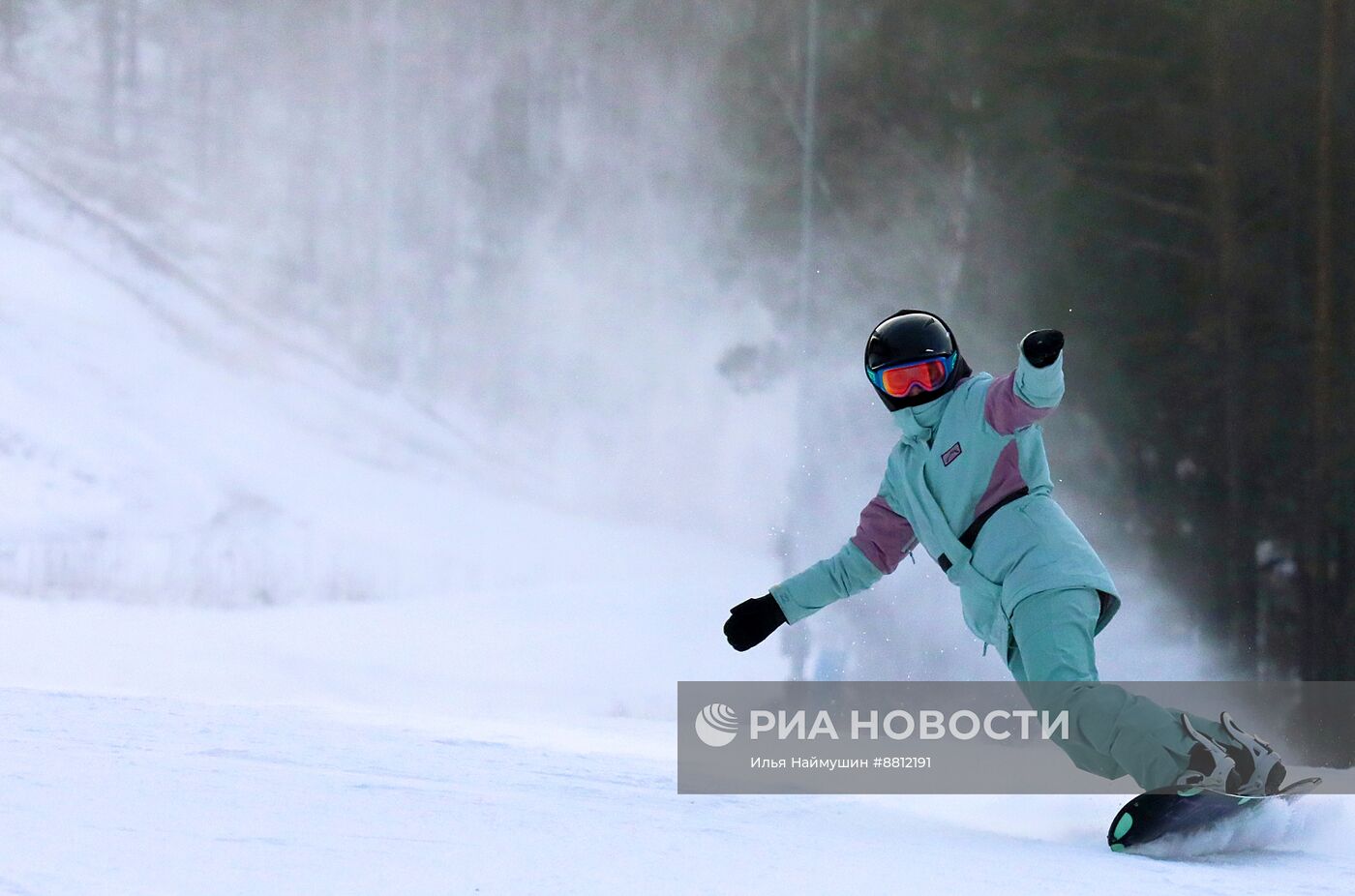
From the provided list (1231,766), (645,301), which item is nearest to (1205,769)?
(1231,766)

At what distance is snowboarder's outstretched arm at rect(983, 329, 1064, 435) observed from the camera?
209cm

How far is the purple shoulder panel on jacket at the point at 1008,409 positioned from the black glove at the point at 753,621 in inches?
22.1

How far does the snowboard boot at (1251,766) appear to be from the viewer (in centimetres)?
200

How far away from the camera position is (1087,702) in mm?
2057

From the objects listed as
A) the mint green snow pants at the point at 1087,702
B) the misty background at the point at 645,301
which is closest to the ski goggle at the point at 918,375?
the mint green snow pants at the point at 1087,702

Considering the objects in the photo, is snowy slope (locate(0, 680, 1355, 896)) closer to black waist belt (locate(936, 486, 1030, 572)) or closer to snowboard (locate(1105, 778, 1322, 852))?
snowboard (locate(1105, 778, 1322, 852))

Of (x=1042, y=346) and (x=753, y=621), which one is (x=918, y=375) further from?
(x=753, y=621)

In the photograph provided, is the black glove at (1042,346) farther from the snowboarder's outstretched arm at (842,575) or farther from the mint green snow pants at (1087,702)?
the snowboarder's outstretched arm at (842,575)

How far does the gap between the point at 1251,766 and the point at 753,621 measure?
91 cm

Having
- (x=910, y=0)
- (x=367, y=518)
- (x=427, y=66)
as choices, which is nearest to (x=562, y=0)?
(x=427, y=66)

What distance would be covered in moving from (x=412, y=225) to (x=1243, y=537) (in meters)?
5.05

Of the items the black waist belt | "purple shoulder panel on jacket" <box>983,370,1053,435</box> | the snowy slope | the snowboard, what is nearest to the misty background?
the snowy slope

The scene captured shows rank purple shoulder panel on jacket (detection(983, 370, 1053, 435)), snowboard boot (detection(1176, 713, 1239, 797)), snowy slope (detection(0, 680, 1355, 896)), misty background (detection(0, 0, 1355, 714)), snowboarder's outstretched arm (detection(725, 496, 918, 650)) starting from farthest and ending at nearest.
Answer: misty background (detection(0, 0, 1355, 714)) < snowboarder's outstretched arm (detection(725, 496, 918, 650)) < purple shoulder panel on jacket (detection(983, 370, 1053, 435)) < snowboard boot (detection(1176, 713, 1239, 797)) < snowy slope (detection(0, 680, 1355, 896))

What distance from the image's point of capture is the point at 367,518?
24.2 feet
